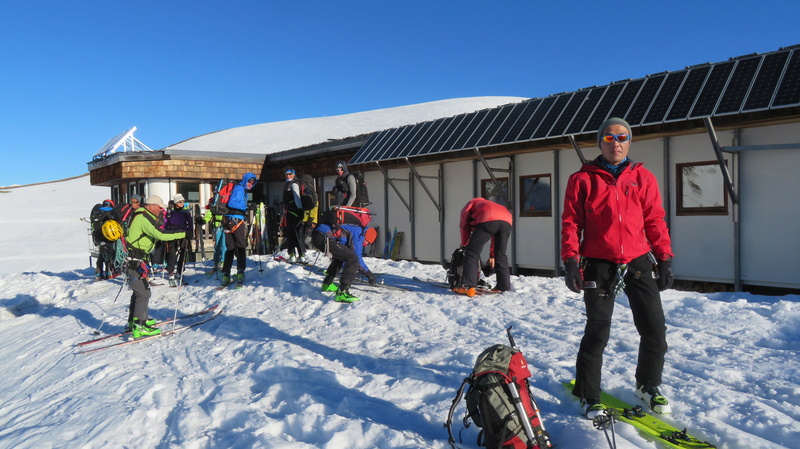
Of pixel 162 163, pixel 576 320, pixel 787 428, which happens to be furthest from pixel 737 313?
pixel 162 163

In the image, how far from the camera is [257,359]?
5371 mm

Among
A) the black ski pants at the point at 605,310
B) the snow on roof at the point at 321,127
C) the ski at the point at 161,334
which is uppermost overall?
the snow on roof at the point at 321,127

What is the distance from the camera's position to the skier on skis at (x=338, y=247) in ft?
24.4

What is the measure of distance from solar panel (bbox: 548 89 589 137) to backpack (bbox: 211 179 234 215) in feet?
19.3

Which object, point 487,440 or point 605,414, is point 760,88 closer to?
point 605,414

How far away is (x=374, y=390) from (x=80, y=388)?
3.32 metres

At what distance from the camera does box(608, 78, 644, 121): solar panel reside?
350 inches

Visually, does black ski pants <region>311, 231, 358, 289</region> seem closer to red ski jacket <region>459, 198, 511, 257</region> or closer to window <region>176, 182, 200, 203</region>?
red ski jacket <region>459, 198, 511, 257</region>

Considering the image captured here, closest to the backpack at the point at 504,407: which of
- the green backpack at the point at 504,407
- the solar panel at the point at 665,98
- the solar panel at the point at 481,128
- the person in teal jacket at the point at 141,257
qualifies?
the green backpack at the point at 504,407

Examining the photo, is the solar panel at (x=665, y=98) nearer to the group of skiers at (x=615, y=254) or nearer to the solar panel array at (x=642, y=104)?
the solar panel array at (x=642, y=104)

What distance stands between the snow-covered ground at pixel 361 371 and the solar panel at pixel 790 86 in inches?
102

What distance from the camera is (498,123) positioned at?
11406 mm

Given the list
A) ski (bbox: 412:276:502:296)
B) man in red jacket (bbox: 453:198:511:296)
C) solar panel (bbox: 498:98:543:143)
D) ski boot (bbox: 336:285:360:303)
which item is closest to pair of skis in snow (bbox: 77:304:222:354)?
ski boot (bbox: 336:285:360:303)

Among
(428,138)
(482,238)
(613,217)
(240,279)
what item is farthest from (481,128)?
(613,217)
